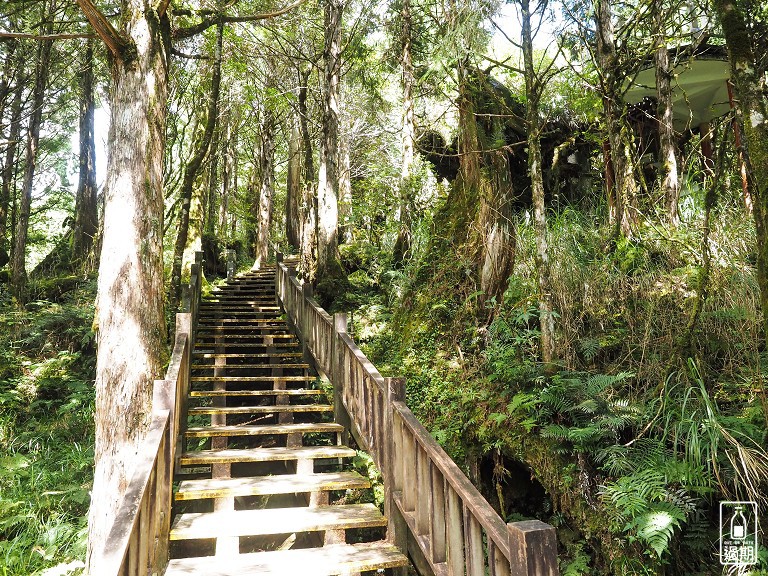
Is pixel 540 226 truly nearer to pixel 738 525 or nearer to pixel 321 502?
pixel 738 525

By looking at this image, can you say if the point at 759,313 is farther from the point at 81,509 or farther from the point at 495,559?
the point at 81,509

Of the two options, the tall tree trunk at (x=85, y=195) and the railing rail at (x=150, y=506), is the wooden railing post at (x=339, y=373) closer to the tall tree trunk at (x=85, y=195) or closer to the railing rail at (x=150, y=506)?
the railing rail at (x=150, y=506)

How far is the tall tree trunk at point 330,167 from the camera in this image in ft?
30.2

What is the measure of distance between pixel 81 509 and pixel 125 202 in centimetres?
381

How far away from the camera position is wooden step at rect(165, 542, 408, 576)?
338 cm

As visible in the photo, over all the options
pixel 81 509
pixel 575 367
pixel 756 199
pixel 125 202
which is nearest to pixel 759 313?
pixel 575 367

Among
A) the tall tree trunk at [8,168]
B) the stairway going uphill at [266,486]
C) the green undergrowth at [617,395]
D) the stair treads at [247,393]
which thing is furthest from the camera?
the tall tree trunk at [8,168]

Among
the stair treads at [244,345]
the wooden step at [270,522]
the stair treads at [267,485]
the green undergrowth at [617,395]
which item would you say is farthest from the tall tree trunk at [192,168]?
the wooden step at [270,522]

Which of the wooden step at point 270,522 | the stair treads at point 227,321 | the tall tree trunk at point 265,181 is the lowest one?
the wooden step at point 270,522

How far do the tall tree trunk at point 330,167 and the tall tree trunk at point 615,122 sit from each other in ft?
16.0

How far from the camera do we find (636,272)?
5.05 m

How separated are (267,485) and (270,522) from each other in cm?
50

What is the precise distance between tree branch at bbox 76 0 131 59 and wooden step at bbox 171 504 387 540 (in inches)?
170

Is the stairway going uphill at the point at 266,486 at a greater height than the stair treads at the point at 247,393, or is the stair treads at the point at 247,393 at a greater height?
the stair treads at the point at 247,393
